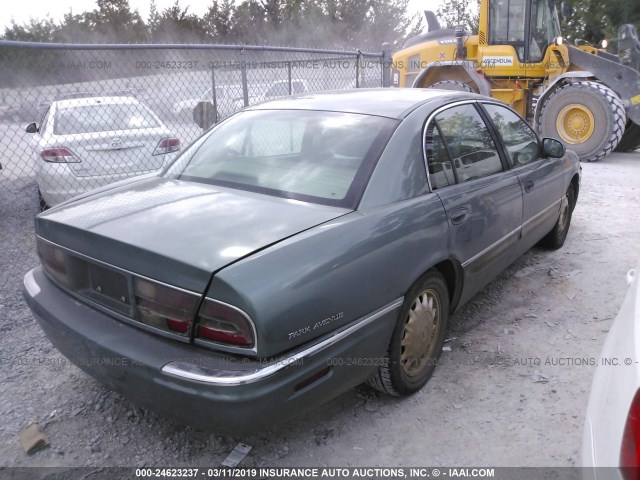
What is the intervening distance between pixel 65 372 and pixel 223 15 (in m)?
35.7

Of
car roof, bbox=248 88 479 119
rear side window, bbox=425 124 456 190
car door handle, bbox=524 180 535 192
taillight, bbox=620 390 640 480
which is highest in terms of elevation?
car roof, bbox=248 88 479 119

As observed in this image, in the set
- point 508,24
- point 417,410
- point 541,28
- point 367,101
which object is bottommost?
point 417,410

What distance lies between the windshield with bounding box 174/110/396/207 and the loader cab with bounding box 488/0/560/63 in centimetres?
813

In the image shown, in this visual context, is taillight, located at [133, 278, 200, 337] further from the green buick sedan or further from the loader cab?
the loader cab

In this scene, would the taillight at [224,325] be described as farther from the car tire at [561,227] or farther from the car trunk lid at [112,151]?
the car trunk lid at [112,151]

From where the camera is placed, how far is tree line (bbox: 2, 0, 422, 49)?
29719 millimetres

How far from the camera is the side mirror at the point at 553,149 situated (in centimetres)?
419

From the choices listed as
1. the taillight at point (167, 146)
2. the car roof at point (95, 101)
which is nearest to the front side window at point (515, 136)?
the taillight at point (167, 146)

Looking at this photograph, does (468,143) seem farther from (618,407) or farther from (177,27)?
(177,27)

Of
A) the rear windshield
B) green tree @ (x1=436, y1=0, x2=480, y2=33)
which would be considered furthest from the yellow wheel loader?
green tree @ (x1=436, y1=0, x2=480, y2=33)

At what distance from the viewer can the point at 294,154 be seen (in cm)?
294

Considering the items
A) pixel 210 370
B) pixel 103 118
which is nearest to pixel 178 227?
pixel 210 370

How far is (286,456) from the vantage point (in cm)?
244

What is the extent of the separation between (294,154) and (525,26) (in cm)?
843
